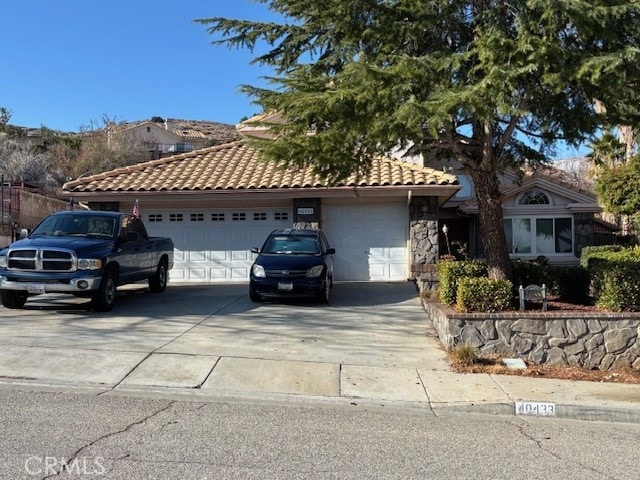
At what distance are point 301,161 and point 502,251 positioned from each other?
3.99 m

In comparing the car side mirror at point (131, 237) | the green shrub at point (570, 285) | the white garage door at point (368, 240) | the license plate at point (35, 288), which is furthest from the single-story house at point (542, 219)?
the license plate at point (35, 288)

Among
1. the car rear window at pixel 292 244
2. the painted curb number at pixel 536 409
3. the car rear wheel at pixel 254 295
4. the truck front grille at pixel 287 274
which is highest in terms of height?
the car rear window at pixel 292 244

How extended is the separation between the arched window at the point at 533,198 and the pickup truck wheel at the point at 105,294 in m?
15.6

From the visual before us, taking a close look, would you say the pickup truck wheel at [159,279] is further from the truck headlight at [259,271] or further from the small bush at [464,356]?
the small bush at [464,356]

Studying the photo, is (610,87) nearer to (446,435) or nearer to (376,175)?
(446,435)

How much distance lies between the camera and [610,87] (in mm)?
7301

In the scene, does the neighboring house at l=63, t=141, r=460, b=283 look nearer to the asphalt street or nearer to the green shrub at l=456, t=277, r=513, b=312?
the asphalt street

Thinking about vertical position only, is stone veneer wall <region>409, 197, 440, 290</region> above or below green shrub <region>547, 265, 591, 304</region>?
above

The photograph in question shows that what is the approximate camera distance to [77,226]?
1204cm

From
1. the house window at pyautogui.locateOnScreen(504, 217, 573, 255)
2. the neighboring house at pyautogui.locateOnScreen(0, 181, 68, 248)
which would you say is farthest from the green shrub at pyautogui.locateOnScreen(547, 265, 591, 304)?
the neighboring house at pyautogui.locateOnScreen(0, 181, 68, 248)

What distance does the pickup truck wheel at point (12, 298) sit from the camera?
37.0 ft

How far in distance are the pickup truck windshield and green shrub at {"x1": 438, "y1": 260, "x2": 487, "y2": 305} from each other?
6.61 meters

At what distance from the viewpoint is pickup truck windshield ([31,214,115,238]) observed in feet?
38.7

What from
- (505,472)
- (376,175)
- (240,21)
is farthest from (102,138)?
(505,472)
